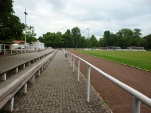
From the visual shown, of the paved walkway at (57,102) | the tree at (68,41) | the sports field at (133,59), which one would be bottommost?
the paved walkway at (57,102)

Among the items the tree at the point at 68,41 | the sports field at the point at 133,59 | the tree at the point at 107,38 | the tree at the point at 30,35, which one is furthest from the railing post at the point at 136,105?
the tree at the point at 107,38

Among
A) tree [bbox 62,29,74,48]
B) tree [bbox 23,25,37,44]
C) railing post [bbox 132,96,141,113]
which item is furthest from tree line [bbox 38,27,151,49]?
railing post [bbox 132,96,141,113]

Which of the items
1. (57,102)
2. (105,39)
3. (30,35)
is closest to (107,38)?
(105,39)

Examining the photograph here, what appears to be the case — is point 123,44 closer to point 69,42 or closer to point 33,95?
point 69,42

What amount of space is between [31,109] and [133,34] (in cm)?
12134

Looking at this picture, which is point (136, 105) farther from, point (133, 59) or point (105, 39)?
point (105, 39)

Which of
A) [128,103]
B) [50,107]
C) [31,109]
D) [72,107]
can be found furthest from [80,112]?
[128,103]

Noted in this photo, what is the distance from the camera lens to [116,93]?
5.58m

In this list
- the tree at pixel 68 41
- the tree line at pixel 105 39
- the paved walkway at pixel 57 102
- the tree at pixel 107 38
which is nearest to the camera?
the paved walkway at pixel 57 102

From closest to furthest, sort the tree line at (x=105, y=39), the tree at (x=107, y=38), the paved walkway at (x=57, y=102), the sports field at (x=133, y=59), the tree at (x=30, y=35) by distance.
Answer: the paved walkway at (x=57, y=102) < the sports field at (x=133, y=59) < the tree at (x=30, y=35) < the tree line at (x=105, y=39) < the tree at (x=107, y=38)

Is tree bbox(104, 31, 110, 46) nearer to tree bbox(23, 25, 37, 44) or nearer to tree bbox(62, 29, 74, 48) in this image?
tree bbox(62, 29, 74, 48)

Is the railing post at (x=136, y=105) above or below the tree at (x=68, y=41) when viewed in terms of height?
below

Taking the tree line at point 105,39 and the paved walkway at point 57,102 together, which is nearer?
the paved walkway at point 57,102

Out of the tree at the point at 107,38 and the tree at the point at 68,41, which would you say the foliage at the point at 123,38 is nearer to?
the tree at the point at 107,38
